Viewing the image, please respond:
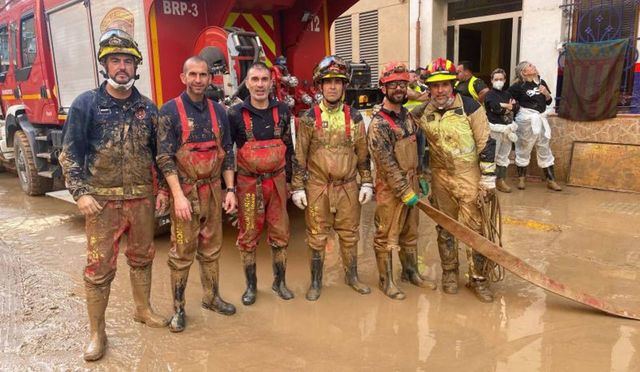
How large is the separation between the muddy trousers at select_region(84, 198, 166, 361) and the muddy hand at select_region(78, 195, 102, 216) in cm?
9

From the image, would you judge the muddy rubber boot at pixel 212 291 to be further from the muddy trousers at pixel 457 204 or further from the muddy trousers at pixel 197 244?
the muddy trousers at pixel 457 204

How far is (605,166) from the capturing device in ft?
21.8

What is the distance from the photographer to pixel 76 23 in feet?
18.6

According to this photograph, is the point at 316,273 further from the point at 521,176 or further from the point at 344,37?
the point at 344,37

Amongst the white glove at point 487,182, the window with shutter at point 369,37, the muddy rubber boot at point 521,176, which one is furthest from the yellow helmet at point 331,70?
the window with shutter at point 369,37

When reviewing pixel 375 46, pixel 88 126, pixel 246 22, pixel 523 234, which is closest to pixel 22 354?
pixel 88 126

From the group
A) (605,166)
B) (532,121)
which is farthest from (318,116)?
(605,166)

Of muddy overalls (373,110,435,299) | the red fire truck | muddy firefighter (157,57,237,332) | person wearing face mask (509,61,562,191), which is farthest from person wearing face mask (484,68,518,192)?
muddy firefighter (157,57,237,332)

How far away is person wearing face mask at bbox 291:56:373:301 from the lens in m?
3.49

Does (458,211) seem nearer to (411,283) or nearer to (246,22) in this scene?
(411,283)

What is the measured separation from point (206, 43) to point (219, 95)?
62 cm

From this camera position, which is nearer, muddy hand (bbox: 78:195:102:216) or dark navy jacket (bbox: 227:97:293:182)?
muddy hand (bbox: 78:195:102:216)

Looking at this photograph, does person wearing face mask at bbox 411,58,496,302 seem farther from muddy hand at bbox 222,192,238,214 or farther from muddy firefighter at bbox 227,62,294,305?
muddy hand at bbox 222,192,238,214

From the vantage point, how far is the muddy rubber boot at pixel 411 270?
3.86 meters
